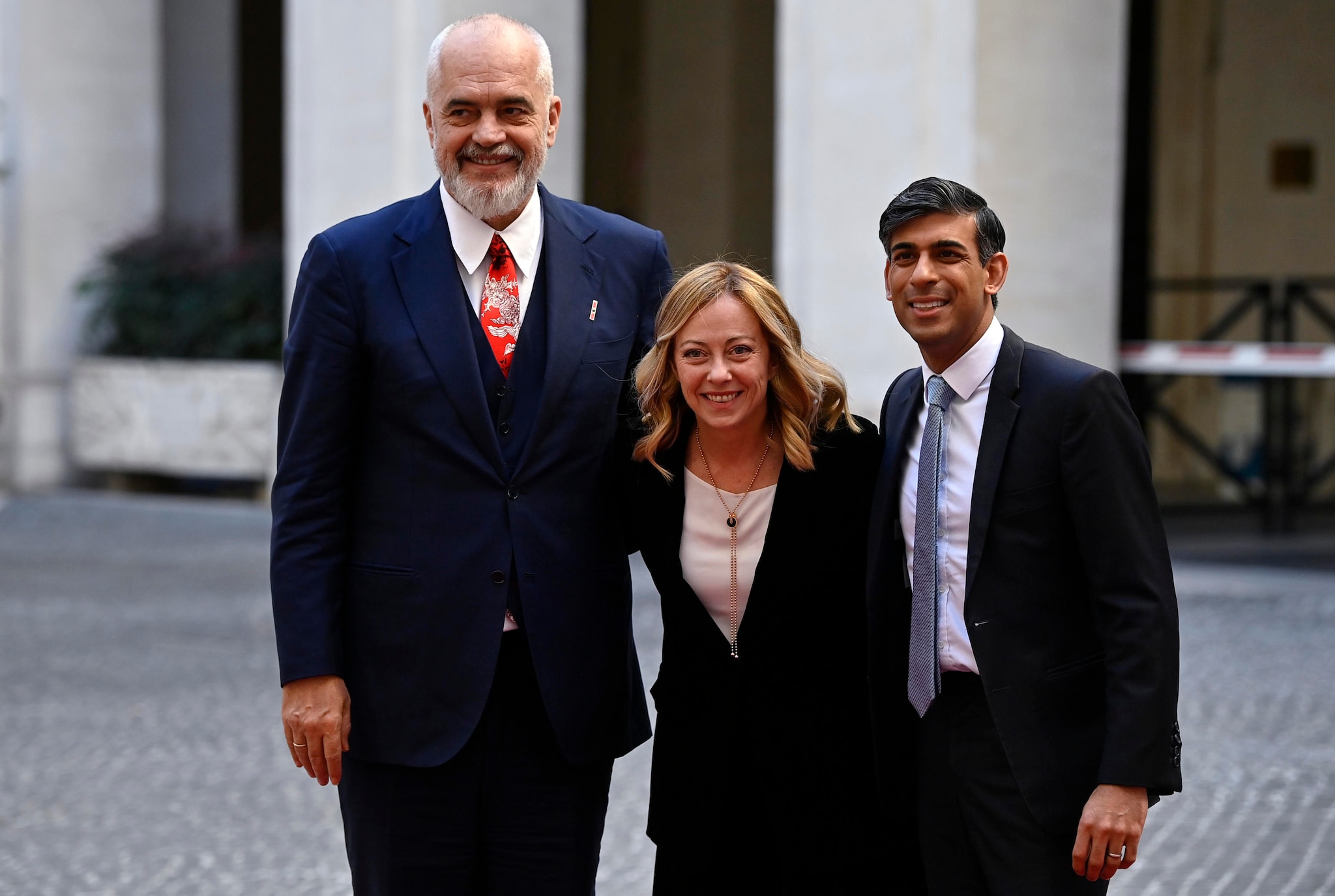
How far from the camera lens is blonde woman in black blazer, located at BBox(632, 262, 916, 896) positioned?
2840mm

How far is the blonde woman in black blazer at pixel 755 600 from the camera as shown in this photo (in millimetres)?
2840

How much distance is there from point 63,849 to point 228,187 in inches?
468

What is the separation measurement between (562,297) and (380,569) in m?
0.56

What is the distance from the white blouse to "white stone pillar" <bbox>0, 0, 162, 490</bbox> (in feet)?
39.7

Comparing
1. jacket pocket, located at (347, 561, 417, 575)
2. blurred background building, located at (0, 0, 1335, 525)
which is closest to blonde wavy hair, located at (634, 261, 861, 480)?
jacket pocket, located at (347, 561, 417, 575)

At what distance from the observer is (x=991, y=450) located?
8.75 ft

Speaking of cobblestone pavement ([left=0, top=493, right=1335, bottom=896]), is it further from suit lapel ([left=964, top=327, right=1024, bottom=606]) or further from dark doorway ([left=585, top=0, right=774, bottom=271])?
dark doorway ([left=585, top=0, right=774, bottom=271])

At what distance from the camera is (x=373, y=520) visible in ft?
9.61

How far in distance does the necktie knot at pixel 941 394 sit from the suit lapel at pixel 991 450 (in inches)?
2.6

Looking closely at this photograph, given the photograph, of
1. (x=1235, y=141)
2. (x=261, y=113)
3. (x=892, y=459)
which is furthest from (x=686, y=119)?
(x=892, y=459)

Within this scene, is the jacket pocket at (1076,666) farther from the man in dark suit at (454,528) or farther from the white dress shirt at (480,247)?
the white dress shirt at (480,247)

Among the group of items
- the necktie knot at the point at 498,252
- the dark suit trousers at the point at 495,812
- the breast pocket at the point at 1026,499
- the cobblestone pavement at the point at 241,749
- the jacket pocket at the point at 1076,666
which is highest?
the necktie knot at the point at 498,252

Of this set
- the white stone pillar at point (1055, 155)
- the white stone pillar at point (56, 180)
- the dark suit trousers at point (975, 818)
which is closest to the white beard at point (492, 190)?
the dark suit trousers at point (975, 818)

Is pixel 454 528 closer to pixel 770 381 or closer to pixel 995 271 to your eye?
pixel 770 381
